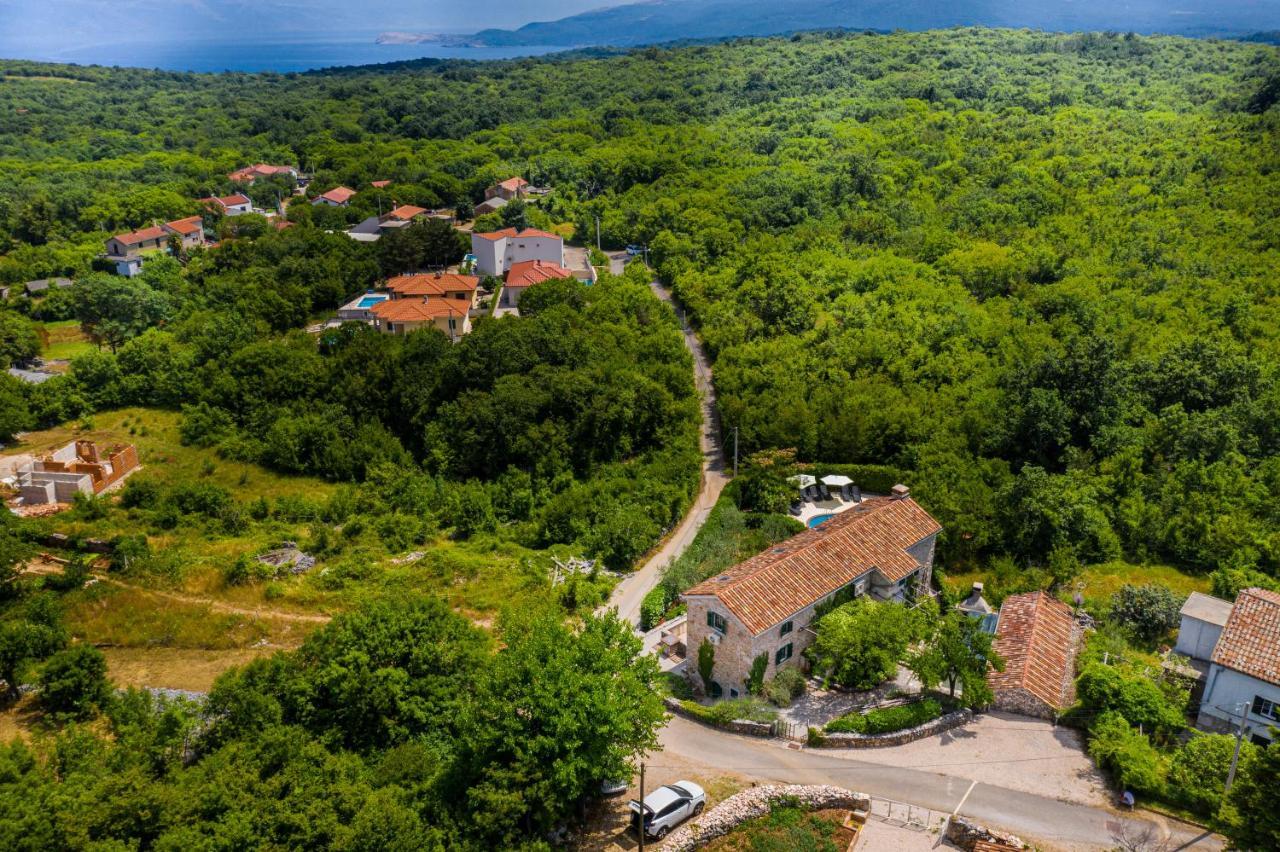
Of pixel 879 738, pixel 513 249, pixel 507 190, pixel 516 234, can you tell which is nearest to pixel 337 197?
pixel 507 190

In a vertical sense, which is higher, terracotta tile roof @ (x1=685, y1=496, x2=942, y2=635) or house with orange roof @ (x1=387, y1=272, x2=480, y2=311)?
house with orange roof @ (x1=387, y1=272, x2=480, y2=311)

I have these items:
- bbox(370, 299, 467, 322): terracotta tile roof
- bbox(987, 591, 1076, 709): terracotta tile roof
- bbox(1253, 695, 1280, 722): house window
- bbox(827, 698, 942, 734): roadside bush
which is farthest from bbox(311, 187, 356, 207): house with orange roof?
bbox(1253, 695, 1280, 722): house window

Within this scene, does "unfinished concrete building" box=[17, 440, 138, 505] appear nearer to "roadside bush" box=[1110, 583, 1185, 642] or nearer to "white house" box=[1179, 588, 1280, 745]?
"roadside bush" box=[1110, 583, 1185, 642]

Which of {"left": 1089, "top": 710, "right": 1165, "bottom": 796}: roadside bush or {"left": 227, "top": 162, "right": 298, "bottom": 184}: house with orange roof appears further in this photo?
{"left": 227, "top": 162, "right": 298, "bottom": 184}: house with orange roof

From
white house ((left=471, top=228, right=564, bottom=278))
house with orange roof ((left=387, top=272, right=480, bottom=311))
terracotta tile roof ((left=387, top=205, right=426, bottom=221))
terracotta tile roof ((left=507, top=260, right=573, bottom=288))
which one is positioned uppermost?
terracotta tile roof ((left=387, top=205, right=426, bottom=221))

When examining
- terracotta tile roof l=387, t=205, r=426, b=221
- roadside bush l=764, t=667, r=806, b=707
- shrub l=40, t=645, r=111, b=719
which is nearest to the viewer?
roadside bush l=764, t=667, r=806, b=707

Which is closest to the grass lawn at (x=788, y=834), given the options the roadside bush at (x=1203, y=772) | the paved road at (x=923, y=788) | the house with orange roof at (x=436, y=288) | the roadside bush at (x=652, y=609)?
the paved road at (x=923, y=788)

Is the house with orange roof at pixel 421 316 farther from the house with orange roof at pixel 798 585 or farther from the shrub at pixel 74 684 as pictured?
the house with orange roof at pixel 798 585

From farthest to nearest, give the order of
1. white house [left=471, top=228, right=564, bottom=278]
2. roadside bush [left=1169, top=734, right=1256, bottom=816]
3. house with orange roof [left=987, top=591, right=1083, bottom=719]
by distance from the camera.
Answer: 1. white house [left=471, top=228, right=564, bottom=278]
2. house with orange roof [left=987, top=591, right=1083, bottom=719]
3. roadside bush [left=1169, top=734, right=1256, bottom=816]
